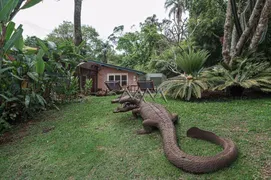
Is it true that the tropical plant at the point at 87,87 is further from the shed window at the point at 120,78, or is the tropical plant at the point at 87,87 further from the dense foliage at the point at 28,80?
the shed window at the point at 120,78

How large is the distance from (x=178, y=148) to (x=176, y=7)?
70.6 feet

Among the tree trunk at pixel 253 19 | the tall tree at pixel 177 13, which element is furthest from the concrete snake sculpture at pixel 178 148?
the tall tree at pixel 177 13

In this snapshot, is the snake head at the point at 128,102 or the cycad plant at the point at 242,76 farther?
the cycad plant at the point at 242,76

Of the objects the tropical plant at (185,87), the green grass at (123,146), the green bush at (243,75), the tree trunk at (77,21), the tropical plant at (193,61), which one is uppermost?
the tree trunk at (77,21)

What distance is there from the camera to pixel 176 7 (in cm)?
2125

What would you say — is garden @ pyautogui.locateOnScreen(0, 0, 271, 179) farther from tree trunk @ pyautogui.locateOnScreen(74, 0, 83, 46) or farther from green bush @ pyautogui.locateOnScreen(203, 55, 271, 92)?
tree trunk @ pyautogui.locateOnScreen(74, 0, 83, 46)

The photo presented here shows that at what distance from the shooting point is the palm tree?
20.0 m

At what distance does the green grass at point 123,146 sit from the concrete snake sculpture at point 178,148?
8cm

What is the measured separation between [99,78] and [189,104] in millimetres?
9223

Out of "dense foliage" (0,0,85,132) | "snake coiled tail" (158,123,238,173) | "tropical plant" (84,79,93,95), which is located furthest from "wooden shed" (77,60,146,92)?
"snake coiled tail" (158,123,238,173)

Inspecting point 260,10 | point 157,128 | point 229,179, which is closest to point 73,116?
point 157,128

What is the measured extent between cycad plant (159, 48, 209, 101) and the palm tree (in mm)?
14028

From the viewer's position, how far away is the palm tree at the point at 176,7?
20.0 m

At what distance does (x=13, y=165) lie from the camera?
284cm
